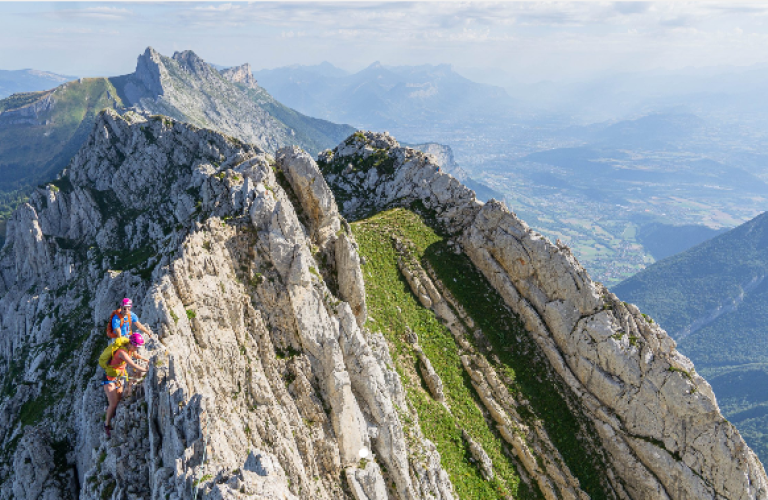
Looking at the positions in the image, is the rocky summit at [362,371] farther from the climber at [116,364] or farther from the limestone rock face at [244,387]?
the climber at [116,364]

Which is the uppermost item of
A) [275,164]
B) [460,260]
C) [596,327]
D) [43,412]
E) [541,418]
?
[275,164]

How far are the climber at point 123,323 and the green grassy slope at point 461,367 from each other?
19.2 metres

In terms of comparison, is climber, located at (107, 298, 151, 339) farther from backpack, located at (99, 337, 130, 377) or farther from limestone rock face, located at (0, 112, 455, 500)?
limestone rock face, located at (0, 112, 455, 500)

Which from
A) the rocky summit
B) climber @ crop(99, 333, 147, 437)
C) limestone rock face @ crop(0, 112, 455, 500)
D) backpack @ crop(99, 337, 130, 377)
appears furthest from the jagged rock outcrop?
backpack @ crop(99, 337, 130, 377)

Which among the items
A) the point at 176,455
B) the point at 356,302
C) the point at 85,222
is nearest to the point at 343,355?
the point at 356,302

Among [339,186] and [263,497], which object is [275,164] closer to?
[263,497]

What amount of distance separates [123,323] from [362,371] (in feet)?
48.7

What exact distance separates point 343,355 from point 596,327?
28352mm

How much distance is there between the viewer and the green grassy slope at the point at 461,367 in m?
35.0

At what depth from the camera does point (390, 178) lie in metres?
68.2

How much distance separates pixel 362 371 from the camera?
28.6 meters

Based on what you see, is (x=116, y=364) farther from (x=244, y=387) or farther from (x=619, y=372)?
(x=619, y=372)

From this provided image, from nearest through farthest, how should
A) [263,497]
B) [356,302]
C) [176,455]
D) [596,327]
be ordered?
1. [263,497]
2. [176,455]
3. [356,302]
4. [596,327]

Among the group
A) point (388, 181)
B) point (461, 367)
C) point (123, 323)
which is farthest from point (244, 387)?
point (388, 181)
